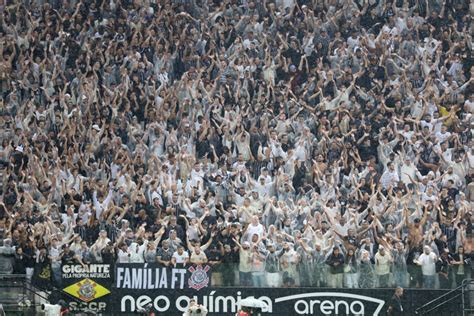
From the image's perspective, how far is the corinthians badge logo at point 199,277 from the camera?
30.3 metres

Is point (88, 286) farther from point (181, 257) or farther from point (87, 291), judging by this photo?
point (181, 257)

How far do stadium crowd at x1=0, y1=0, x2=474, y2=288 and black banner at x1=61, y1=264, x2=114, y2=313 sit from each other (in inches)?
12.6

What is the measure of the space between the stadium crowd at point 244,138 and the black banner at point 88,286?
12.6 inches

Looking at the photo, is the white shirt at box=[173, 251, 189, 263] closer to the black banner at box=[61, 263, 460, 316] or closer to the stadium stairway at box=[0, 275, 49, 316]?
the black banner at box=[61, 263, 460, 316]

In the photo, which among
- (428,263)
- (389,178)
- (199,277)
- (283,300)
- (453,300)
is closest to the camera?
(453,300)

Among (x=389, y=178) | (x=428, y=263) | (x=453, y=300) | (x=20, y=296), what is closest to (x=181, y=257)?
(x=20, y=296)

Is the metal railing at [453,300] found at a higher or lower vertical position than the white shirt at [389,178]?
lower

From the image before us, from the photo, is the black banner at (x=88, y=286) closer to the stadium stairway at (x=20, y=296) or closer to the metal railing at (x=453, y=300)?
the stadium stairway at (x=20, y=296)

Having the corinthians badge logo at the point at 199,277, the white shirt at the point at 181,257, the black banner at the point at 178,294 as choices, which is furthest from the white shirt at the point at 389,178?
the white shirt at the point at 181,257

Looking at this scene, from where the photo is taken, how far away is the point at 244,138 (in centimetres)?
3481

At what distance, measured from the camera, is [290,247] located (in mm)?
30406

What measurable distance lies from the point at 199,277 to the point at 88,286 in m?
2.69

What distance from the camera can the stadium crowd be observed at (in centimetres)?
3094

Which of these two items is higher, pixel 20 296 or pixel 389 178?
pixel 389 178
